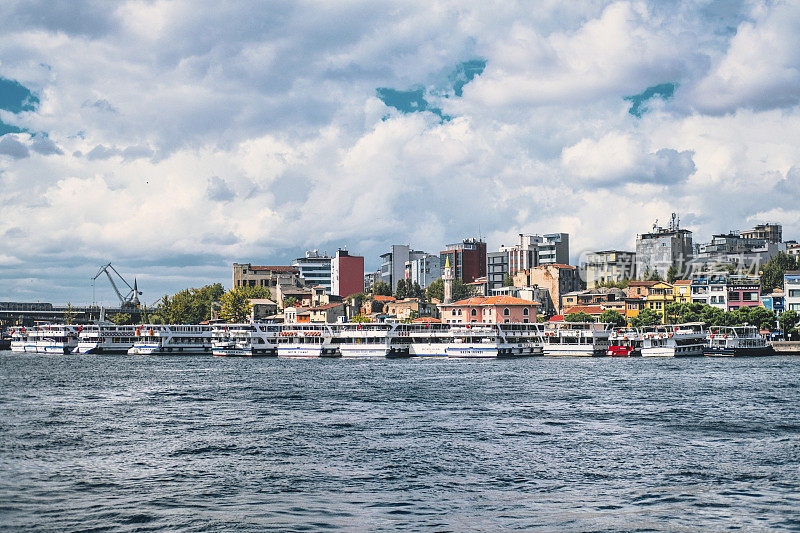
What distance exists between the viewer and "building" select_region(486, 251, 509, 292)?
Result: 182 m

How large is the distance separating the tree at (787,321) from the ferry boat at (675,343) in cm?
1139

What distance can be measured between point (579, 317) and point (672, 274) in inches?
1526

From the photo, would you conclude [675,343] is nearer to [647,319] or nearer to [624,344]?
[624,344]

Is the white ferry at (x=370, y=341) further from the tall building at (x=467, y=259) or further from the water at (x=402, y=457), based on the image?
the tall building at (x=467, y=259)

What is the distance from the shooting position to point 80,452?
2862 centimetres

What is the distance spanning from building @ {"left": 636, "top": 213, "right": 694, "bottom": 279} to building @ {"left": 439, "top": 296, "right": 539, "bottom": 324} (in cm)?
4934

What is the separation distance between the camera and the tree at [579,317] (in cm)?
11956

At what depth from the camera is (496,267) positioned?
184125 mm

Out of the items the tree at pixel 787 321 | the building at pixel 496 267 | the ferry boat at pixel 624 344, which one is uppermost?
the building at pixel 496 267

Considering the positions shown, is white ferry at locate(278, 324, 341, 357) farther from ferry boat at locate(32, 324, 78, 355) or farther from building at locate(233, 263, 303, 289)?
building at locate(233, 263, 303, 289)

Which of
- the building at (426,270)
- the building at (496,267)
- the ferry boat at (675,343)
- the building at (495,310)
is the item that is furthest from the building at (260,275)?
the ferry boat at (675,343)

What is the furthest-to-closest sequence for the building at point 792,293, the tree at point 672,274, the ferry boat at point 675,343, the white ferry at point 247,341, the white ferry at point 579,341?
the tree at point 672,274, the building at point 792,293, the white ferry at point 247,341, the white ferry at point 579,341, the ferry boat at point 675,343

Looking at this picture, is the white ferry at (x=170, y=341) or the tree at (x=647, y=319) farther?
the tree at (x=647, y=319)

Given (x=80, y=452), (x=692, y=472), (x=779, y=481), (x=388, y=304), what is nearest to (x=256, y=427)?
(x=80, y=452)
